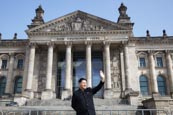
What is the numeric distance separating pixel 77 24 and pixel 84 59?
6.70m

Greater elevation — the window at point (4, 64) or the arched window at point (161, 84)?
the window at point (4, 64)

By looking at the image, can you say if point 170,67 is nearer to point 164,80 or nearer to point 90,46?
point 164,80

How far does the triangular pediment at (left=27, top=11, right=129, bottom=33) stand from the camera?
40.4 m

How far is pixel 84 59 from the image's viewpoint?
42.6 m

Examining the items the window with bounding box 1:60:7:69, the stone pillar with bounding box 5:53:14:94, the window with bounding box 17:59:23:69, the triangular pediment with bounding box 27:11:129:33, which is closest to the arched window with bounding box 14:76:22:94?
the stone pillar with bounding box 5:53:14:94

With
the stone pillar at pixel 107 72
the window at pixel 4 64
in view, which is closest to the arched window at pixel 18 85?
the window at pixel 4 64

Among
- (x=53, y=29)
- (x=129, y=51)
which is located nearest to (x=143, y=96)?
(x=129, y=51)

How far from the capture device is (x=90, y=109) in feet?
21.6

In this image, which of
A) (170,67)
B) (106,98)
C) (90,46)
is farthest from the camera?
(170,67)

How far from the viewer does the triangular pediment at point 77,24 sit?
4041 cm

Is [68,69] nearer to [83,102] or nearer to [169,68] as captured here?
[169,68]

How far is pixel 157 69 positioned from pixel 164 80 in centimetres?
243

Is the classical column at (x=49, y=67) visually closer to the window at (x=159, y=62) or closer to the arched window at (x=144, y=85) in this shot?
the arched window at (x=144, y=85)

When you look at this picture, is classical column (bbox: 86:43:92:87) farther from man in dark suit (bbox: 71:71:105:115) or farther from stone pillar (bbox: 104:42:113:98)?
man in dark suit (bbox: 71:71:105:115)
